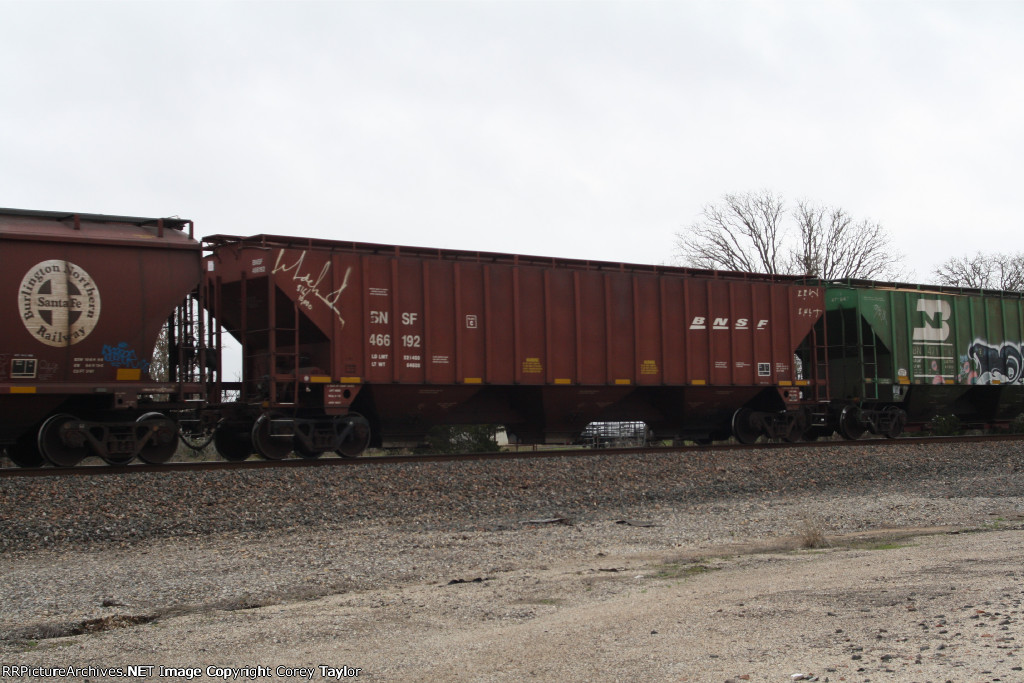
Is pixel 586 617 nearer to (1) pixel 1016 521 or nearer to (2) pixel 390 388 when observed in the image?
(1) pixel 1016 521

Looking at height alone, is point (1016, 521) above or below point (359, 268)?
below

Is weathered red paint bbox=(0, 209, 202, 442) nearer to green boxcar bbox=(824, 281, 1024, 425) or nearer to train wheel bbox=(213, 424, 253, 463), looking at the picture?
train wheel bbox=(213, 424, 253, 463)

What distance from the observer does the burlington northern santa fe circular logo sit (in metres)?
12.3

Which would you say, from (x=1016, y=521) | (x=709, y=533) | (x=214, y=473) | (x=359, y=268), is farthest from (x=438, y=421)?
(x=1016, y=521)

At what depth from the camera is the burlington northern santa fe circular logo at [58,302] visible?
12.3 m

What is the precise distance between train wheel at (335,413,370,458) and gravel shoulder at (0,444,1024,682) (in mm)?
3444

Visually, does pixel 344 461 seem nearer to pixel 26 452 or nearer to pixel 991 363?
pixel 26 452

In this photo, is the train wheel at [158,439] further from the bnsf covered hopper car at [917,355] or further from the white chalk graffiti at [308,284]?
the bnsf covered hopper car at [917,355]

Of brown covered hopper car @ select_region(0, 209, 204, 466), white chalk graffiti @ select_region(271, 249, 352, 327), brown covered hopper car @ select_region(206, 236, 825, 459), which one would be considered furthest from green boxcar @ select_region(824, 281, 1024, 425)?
brown covered hopper car @ select_region(0, 209, 204, 466)

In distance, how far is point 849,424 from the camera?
68.9ft

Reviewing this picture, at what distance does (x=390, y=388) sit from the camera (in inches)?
623

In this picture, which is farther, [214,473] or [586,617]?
[214,473]

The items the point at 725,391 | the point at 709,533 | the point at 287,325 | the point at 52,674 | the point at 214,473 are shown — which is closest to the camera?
the point at 52,674

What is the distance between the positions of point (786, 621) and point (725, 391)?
14.2 meters
